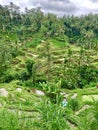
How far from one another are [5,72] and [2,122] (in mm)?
43280

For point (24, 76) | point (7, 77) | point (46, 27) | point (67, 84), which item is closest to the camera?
point (67, 84)

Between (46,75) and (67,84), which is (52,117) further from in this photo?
(46,75)

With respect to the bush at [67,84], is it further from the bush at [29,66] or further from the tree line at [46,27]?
the tree line at [46,27]

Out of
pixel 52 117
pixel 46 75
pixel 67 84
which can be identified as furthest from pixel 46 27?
pixel 52 117

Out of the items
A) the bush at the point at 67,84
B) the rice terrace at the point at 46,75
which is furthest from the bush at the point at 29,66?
the bush at the point at 67,84

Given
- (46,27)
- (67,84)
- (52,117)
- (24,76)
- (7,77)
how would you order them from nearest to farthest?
(52,117), (67,84), (7,77), (24,76), (46,27)

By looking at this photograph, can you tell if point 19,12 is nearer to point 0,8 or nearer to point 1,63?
point 0,8

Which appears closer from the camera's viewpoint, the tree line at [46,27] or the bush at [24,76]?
the bush at [24,76]


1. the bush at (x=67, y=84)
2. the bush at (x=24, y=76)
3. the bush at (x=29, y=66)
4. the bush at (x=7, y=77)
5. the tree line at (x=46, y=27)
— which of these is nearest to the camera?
the bush at (x=67, y=84)

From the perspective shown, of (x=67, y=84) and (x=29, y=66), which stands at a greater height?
(x=29, y=66)

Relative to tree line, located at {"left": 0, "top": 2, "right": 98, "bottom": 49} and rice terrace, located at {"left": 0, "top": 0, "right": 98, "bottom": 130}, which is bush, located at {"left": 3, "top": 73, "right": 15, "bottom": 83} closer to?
rice terrace, located at {"left": 0, "top": 0, "right": 98, "bottom": 130}

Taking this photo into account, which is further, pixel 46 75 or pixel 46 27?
pixel 46 27

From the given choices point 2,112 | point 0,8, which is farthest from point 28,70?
point 0,8

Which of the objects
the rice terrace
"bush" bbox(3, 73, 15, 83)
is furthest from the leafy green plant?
"bush" bbox(3, 73, 15, 83)
